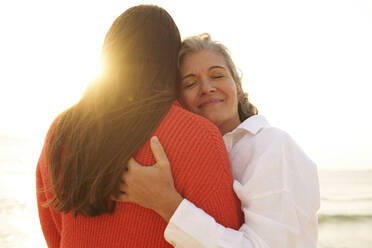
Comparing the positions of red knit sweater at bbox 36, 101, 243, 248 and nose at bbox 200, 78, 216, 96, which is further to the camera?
nose at bbox 200, 78, 216, 96

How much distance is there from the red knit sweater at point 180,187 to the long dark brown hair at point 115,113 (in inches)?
2.5

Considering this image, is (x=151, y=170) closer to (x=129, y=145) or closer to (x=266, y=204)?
(x=129, y=145)

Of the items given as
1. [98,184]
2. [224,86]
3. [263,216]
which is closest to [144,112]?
[98,184]

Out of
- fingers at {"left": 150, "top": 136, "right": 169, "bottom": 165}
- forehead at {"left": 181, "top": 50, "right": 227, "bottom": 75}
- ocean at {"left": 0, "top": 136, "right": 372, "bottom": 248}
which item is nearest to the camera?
fingers at {"left": 150, "top": 136, "right": 169, "bottom": 165}

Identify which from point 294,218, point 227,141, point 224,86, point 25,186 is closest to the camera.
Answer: point 294,218

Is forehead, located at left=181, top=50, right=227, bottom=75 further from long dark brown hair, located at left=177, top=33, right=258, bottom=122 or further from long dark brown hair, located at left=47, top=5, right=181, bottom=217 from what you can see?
long dark brown hair, located at left=47, top=5, right=181, bottom=217

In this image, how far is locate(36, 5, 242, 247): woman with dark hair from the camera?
54.1 inches

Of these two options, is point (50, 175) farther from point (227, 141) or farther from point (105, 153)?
point (227, 141)

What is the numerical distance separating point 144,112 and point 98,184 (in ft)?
1.14

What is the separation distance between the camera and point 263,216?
63.8 inches

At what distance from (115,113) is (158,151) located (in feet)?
0.78

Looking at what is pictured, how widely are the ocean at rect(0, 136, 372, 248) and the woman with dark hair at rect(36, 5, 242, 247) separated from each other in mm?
6987

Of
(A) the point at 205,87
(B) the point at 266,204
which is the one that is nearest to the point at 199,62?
A: (A) the point at 205,87

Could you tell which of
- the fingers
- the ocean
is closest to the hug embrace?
the fingers
